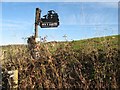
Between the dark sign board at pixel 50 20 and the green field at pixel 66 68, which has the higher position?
the dark sign board at pixel 50 20

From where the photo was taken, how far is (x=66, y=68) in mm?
6320

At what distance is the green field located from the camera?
5684 mm

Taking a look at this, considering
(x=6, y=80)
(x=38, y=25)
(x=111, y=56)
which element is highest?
(x=38, y=25)

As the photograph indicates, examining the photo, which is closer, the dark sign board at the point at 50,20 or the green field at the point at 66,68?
the green field at the point at 66,68

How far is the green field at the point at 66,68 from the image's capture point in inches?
224

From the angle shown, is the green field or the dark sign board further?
the dark sign board

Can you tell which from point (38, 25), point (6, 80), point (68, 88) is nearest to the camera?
point (68, 88)

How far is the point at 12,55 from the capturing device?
746 centimetres

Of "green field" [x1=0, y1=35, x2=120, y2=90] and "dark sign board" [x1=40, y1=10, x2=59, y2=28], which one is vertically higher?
"dark sign board" [x1=40, y1=10, x2=59, y2=28]

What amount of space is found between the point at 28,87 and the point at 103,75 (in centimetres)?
151

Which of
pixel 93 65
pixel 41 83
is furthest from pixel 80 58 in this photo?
pixel 41 83

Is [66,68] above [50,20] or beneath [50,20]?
beneath

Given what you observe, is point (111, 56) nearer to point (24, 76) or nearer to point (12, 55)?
point (24, 76)

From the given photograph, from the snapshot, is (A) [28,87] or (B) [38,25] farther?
(B) [38,25]
